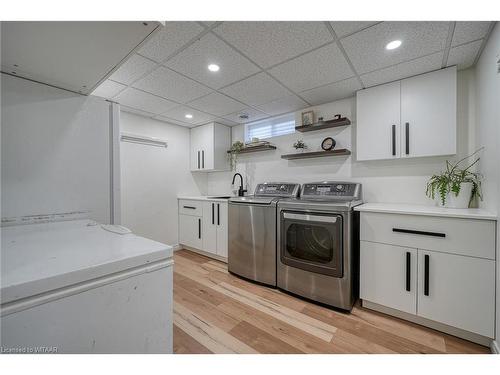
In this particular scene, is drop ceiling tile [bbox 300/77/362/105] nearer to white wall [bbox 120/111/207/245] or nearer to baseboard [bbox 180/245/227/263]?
white wall [bbox 120/111/207/245]

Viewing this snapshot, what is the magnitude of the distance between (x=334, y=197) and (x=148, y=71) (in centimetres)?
226

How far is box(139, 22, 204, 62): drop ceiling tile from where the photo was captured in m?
1.33

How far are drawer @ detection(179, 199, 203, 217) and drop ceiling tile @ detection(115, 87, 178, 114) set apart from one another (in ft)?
4.69

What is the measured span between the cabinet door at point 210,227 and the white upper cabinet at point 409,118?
202 centimetres

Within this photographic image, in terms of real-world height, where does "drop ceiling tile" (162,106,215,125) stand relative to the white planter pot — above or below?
above

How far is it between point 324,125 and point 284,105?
583 mm

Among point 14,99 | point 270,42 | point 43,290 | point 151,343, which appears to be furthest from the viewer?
point 270,42

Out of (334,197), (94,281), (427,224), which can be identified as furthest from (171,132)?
(427,224)

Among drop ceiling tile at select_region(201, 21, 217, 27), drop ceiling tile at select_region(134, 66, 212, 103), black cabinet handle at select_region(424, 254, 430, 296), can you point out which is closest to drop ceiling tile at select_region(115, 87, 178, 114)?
drop ceiling tile at select_region(134, 66, 212, 103)

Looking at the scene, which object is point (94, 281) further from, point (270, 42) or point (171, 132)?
point (171, 132)

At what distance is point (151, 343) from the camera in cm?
68

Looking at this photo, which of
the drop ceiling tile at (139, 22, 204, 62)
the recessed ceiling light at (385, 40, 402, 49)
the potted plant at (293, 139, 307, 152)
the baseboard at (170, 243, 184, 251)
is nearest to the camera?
the drop ceiling tile at (139, 22, 204, 62)

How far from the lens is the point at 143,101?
8.27 feet

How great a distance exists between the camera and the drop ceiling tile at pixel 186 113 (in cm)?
281
